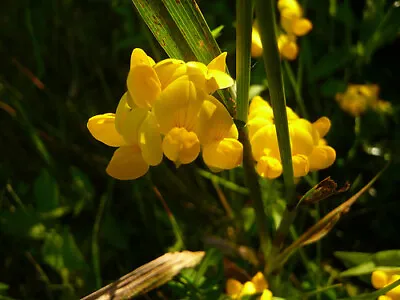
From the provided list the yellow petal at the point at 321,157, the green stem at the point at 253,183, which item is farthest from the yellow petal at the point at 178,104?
the yellow petal at the point at 321,157

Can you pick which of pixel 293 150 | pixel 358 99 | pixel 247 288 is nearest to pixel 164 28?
pixel 293 150

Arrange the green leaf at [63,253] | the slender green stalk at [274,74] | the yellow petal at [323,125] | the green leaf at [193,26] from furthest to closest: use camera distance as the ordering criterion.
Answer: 1. the green leaf at [63,253]
2. the yellow petal at [323,125]
3. the green leaf at [193,26]
4. the slender green stalk at [274,74]

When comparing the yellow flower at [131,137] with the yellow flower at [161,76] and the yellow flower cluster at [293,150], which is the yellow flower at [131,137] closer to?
the yellow flower at [161,76]

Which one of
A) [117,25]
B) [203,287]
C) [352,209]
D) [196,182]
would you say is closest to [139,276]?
[203,287]

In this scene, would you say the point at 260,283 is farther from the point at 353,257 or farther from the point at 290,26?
the point at 290,26

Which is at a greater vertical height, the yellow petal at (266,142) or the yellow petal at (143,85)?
the yellow petal at (143,85)

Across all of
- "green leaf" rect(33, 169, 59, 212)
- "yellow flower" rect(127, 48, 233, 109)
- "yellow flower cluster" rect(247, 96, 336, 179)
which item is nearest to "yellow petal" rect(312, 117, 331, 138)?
"yellow flower cluster" rect(247, 96, 336, 179)

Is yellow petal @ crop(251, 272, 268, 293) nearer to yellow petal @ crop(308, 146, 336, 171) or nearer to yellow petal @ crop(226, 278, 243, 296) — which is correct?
yellow petal @ crop(226, 278, 243, 296)
